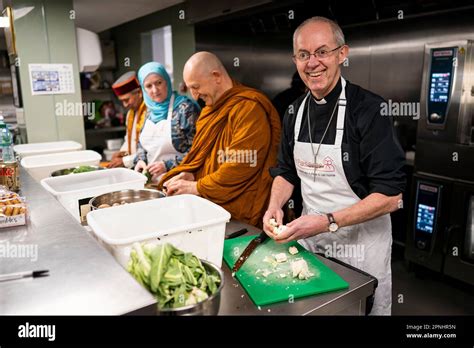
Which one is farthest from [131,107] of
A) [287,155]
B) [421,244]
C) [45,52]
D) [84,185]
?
[421,244]

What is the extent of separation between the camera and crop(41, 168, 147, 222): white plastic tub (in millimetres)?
1604

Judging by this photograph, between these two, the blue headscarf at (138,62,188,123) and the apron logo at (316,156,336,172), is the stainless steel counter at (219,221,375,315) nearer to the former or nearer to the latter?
the apron logo at (316,156,336,172)

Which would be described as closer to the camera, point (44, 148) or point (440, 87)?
point (44, 148)

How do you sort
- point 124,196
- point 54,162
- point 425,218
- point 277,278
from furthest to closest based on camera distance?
point 425,218 < point 54,162 < point 124,196 < point 277,278

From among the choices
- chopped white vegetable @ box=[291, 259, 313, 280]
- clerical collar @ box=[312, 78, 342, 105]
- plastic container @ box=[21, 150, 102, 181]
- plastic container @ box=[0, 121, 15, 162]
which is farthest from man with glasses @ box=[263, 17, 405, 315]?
plastic container @ box=[21, 150, 102, 181]

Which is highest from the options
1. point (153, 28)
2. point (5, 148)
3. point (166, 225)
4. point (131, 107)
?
point (153, 28)

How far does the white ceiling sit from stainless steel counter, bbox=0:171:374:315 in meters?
3.38

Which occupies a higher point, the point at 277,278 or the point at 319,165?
the point at 319,165

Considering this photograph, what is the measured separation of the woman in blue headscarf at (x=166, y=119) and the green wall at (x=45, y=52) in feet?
2.30

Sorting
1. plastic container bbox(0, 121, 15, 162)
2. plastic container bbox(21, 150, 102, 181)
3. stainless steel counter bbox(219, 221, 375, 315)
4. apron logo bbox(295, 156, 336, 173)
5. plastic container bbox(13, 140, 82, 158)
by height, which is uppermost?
plastic container bbox(0, 121, 15, 162)

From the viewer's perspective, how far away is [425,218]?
307cm

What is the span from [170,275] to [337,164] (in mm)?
917

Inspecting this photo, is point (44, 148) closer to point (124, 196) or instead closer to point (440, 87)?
point (124, 196)

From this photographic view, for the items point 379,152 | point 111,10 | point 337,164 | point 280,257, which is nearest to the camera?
point 280,257
